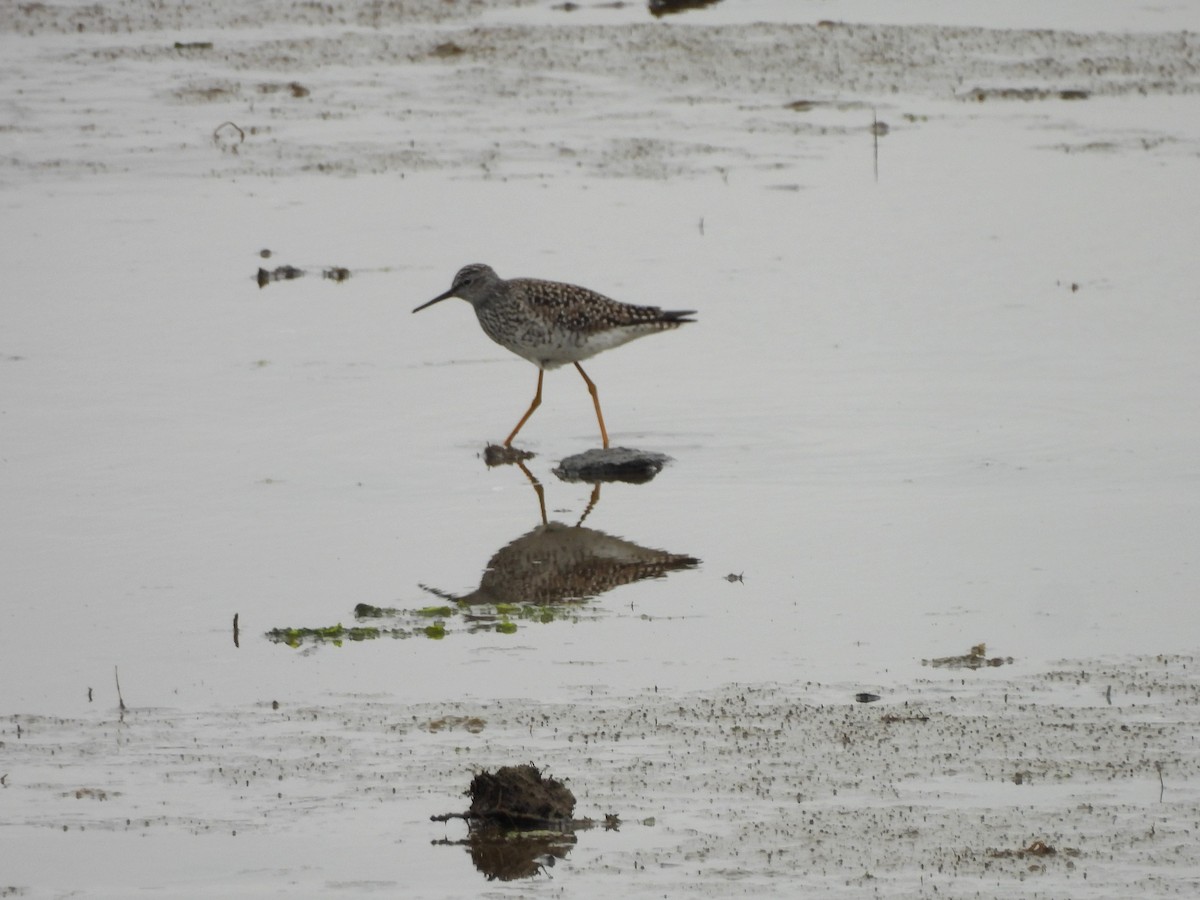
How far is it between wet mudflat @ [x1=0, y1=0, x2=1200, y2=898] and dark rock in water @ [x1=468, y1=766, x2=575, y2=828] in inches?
3.5

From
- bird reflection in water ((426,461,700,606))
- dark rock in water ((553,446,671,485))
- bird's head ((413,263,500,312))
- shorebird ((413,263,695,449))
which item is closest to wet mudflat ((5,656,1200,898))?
bird reflection in water ((426,461,700,606))

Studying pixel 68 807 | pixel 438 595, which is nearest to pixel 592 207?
pixel 438 595

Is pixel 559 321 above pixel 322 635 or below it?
above

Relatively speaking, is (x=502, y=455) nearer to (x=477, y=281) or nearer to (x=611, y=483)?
(x=611, y=483)

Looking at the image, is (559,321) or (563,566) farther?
(559,321)

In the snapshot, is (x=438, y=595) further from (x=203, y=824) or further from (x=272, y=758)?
(x=203, y=824)

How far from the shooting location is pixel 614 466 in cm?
985

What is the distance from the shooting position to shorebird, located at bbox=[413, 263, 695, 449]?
10742mm

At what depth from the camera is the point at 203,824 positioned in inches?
225

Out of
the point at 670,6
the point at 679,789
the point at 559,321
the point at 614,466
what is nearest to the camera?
the point at 679,789

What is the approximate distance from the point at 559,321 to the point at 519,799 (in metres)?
5.38

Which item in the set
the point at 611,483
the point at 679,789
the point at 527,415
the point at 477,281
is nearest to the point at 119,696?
the point at 679,789

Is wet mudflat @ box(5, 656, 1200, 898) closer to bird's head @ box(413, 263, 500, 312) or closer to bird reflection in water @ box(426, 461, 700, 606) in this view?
bird reflection in water @ box(426, 461, 700, 606)

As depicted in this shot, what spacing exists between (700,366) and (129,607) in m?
4.81
